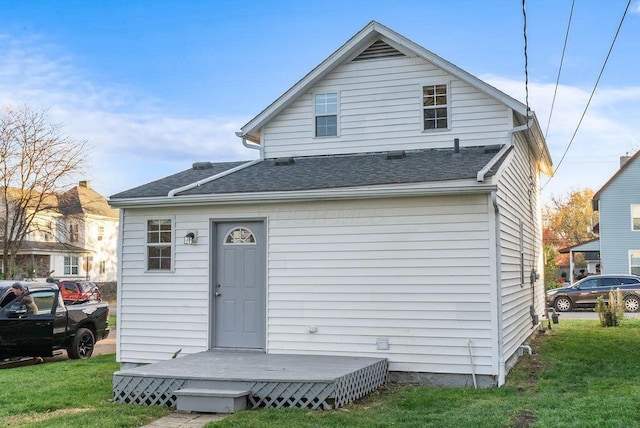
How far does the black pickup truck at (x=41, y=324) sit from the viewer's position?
42.0 ft

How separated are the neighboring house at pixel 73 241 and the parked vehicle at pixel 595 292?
25.0m

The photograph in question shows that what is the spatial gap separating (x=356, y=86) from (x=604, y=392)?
7258 millimetres

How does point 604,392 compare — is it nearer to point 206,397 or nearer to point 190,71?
point 206,397

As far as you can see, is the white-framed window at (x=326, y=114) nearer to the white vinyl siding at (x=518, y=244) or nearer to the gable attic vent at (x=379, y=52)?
the gable attic vent at (x=379, y=52)

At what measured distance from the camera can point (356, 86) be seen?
13086 mm

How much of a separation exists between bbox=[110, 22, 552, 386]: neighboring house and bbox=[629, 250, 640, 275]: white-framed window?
71.6ft

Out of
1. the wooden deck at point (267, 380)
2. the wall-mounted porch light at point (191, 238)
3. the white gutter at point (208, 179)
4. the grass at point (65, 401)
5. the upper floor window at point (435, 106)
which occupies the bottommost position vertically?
the grass at point (65, 401)

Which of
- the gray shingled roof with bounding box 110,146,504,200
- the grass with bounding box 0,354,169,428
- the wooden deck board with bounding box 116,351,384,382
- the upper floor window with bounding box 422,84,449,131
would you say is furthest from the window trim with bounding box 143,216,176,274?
the upper floor window with bounding box 422,84,449,131

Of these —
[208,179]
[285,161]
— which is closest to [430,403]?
[208,179]

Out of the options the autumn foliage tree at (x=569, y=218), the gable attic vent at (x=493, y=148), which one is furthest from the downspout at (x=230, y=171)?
the autumn foliage tree at (x=569, y=218)

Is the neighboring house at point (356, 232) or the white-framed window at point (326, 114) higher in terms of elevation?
the white-framed window at point (326, 114)

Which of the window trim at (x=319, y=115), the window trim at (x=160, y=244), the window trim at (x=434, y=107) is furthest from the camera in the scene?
the window trim at (x=319, y=115)

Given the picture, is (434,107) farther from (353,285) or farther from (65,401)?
(65,401)

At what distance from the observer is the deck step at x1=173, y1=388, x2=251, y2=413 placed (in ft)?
25.6
